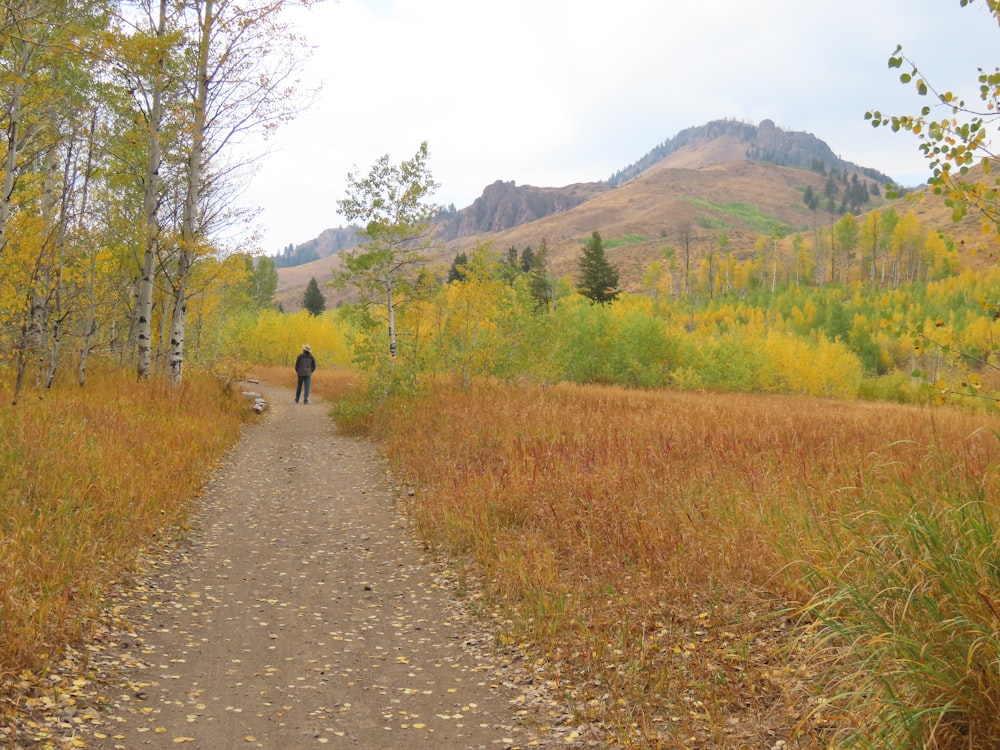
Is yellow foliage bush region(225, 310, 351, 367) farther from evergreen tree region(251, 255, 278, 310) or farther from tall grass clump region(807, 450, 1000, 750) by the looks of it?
tall grass clump region(807, 450, 1000, 750)

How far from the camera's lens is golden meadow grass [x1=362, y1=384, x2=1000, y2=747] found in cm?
386

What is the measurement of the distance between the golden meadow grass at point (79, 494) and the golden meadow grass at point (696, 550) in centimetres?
353

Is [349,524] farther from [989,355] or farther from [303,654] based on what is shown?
[989,355]

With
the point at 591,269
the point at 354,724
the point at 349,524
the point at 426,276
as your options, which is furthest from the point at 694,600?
the point at 591,269

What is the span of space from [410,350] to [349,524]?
29.4 ft

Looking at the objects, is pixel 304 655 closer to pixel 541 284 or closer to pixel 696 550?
pixel 696 550

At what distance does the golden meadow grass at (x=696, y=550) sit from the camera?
386 cm

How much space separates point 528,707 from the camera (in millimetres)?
4352

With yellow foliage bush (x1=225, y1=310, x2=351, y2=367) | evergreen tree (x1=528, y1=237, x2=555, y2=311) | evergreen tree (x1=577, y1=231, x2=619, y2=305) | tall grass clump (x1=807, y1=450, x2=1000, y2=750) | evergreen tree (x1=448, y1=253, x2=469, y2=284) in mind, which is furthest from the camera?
yellow foliage bush (x1=225, y1=310, x2=351, y2=367)

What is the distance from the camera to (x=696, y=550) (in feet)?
18.8

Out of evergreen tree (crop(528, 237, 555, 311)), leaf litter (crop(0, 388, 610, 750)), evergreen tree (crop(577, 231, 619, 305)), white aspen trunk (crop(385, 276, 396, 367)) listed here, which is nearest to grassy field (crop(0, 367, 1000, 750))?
leaf litter (crop(0, 388, 610, 750))

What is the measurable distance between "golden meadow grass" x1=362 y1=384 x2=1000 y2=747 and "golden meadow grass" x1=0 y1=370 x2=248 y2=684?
11.6ft

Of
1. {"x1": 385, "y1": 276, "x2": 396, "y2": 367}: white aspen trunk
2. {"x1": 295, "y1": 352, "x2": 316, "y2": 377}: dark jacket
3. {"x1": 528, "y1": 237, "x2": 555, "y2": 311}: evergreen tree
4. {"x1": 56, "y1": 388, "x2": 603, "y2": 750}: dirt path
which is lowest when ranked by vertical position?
{"x1": 56, "y1": 388, "x2": 603, "y2": 750}: dirt path

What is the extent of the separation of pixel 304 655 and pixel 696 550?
363cm
